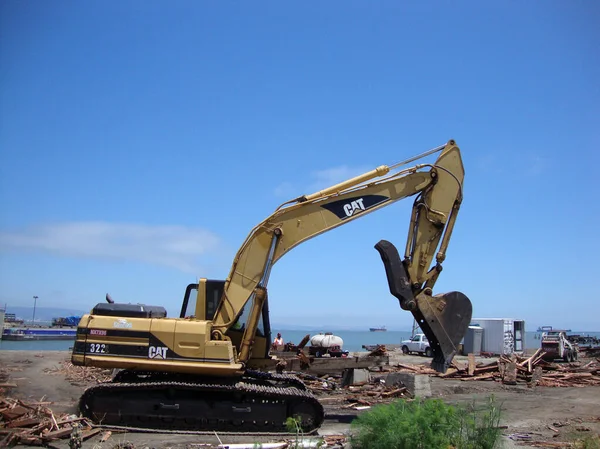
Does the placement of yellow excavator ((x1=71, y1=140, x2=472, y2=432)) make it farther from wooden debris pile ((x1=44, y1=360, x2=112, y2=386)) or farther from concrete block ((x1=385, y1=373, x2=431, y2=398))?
wooden debris pile ((x1=44, y1=360, x2=112, y2=386))

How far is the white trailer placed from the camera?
41344mm

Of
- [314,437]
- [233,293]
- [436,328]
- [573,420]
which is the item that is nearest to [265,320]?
[233,293]

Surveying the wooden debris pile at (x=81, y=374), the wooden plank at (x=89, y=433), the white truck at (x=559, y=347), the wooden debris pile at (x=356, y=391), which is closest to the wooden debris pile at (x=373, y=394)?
the wooden debris pile at (x=356, y=391)

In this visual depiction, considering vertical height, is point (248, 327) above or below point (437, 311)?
below

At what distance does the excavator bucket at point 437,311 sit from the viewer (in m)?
12.0

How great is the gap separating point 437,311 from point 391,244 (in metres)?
1.72

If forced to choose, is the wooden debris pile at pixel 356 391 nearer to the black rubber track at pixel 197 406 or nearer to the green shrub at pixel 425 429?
the black rubber track at pixel 197 406

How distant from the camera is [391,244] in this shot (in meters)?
12.5

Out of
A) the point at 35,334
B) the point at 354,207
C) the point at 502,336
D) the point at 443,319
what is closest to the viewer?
the point at 443,319

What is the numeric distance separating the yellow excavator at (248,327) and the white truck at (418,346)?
97.0 feet

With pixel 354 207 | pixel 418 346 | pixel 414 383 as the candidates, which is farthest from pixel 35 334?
pixel 354 207

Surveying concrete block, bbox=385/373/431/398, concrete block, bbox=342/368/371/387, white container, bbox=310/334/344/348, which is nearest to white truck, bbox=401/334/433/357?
white container, bbox=310/334/344/348

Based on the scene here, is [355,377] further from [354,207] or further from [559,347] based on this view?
[559,347]

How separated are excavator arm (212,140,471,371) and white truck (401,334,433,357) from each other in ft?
96.8
